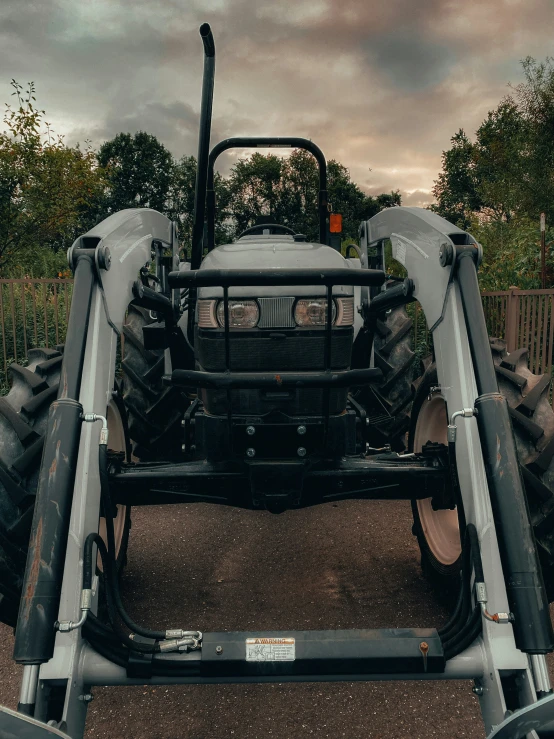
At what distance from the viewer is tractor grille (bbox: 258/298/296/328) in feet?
8.06

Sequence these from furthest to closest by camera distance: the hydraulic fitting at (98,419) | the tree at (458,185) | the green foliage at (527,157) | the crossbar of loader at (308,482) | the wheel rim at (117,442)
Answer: the tree at (458,185), the green foliage at (527,157), the wheel rim at (117,442), the crossbar of loader at (308,482), the hydraulic fitting at (98,419)

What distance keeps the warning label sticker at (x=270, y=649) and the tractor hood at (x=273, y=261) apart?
1.24 meters

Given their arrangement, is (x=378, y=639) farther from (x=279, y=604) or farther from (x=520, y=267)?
(x=520, y=267)

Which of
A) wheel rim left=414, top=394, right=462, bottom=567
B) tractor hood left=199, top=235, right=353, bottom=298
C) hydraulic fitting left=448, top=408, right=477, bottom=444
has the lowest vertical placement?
wheel rim left=414, top=394, right=462, bottom=567

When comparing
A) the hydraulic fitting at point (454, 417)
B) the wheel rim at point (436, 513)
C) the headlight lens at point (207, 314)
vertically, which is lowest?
the wheel rim at point (436, 513)

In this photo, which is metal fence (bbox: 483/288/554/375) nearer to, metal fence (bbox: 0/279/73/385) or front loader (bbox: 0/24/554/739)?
front loader (bbox: 0/24/554/739)

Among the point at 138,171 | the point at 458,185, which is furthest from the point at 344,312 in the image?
the point at 458,185

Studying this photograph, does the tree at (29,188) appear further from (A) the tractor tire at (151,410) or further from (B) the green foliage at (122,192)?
(A) the tractor tire at (151,410)

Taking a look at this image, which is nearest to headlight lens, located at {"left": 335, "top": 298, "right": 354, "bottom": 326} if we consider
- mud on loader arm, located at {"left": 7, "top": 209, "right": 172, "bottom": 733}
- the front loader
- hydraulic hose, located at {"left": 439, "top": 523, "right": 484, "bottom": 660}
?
the front loader

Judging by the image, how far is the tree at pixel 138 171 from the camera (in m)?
40.4

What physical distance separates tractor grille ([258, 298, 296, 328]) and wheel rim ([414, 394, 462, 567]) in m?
0.82

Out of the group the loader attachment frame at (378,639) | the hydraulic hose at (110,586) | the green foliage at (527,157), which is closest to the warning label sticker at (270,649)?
the loader attachment frame at (378,639)

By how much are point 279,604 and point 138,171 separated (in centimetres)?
4229

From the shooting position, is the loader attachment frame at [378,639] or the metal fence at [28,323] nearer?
the loader attachment frame at [378,639]
